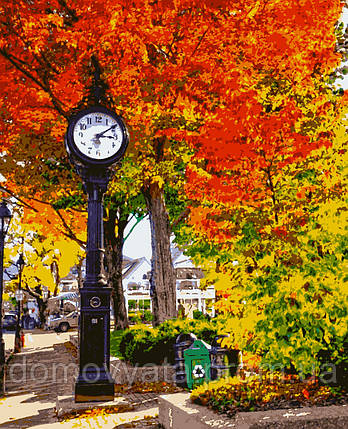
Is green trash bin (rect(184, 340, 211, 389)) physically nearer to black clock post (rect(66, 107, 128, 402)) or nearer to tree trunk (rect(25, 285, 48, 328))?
black clock post (rect(66, 107, 128, 402))

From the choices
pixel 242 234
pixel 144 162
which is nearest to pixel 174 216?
pixel 144 162

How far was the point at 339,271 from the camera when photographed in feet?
20.9

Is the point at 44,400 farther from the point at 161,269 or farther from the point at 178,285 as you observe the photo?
the point at 178,285

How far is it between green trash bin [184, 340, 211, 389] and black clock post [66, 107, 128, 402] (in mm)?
1436

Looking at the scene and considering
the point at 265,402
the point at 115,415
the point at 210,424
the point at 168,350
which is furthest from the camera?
the point at 168,350

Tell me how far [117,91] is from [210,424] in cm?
1163

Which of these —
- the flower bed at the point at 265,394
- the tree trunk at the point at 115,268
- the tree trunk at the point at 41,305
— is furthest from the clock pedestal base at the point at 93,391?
the tree trunk at the point at 41,305

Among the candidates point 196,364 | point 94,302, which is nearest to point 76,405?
point 94,302

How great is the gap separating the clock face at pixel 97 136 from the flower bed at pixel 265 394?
192 inches

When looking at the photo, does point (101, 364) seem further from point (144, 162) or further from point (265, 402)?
point (144, 162)

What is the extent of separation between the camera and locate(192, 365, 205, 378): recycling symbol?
9.20m

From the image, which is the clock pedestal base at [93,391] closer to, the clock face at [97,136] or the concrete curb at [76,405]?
the concrete curb at [76,405]

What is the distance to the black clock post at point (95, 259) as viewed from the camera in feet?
29.5

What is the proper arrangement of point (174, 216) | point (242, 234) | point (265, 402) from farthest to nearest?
point (174, 216), point (242, 234), point (265, 402)
